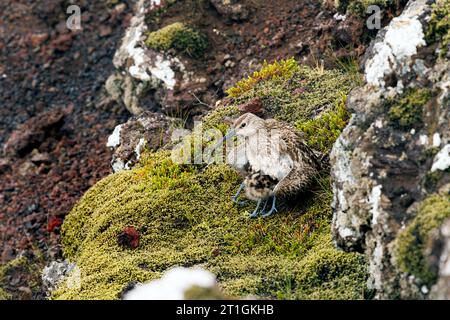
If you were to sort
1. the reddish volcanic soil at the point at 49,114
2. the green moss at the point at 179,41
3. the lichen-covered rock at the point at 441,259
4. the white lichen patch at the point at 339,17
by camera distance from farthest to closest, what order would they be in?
the green moss at the point at 179,41
the reddish volcanic soil at the point at 49,114
the white lichen patch at the point at 339,17
the lichen-covered rock at the point at 441,259

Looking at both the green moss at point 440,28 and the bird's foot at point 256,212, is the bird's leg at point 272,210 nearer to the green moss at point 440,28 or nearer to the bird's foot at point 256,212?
the bird's foot at point 256,212

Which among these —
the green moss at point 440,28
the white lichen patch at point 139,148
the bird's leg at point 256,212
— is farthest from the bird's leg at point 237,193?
the green moss at point 440,28

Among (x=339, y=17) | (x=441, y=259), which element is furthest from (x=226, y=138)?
(x=441, y=259)

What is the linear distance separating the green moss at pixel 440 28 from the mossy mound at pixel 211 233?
79.2 inches

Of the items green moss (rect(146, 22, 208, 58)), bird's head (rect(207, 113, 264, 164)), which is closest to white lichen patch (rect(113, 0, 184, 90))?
green moss (rect(146, 22, 208, 58))

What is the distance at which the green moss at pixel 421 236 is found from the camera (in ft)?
18.0

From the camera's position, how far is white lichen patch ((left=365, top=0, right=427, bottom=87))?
673cm

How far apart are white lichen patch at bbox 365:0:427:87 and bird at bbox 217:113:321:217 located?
1371mm

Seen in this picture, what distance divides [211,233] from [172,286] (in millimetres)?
1951

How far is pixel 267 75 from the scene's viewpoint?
10305mm

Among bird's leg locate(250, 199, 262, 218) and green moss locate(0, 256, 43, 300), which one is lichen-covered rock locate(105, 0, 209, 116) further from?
bird's leg locate(250, 199, 262, 218)

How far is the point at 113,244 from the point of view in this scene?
8273 millimetres

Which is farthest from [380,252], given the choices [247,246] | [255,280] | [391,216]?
[247,246]

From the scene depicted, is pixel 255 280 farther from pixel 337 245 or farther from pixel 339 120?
pixel 339 120
